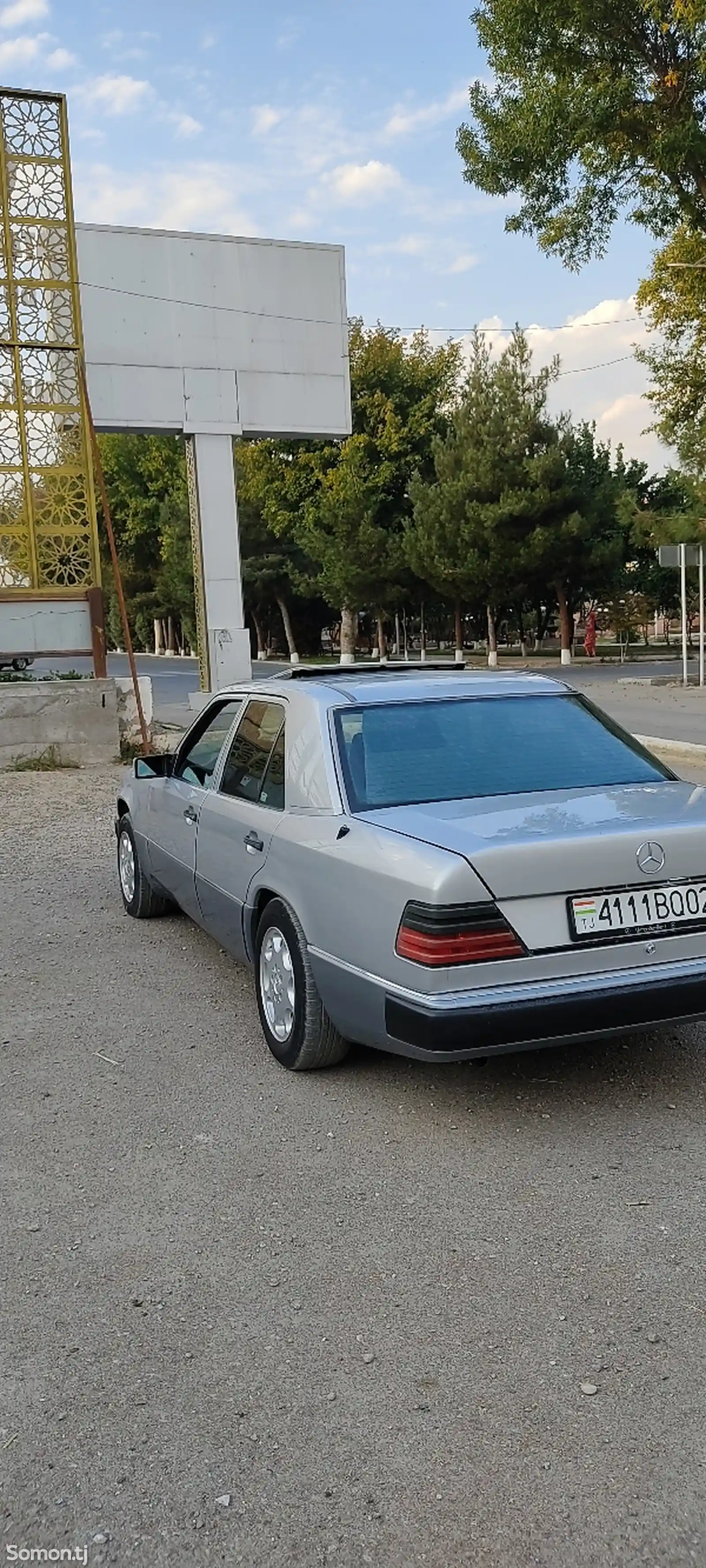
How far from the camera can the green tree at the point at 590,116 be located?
18.8 meters

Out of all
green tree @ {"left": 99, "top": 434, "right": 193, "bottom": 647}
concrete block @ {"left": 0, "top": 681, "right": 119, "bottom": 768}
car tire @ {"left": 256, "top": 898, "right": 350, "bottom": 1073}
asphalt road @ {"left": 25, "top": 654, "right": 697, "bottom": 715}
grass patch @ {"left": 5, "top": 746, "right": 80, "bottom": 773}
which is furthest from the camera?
green tree @ {"left": 99, "top": 434, "right": 193, "bottom": 647}

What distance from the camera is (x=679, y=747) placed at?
1439 cm

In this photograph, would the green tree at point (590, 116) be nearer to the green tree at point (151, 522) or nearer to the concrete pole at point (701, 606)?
the concrete pole at point (701, 606)

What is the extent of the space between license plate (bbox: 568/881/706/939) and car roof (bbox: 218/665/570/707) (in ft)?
4.32

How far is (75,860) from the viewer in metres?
9.29

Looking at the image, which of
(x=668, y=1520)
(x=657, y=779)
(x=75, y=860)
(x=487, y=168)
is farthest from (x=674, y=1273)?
(x=487, y=168)

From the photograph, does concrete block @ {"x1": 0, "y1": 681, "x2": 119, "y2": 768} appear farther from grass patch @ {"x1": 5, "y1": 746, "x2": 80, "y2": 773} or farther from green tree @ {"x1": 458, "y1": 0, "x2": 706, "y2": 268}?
green tree @ {"x1": 458, "y1": 0, "x2": 706, "y2": 268}

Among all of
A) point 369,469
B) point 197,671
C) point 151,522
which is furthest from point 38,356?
point 151,522

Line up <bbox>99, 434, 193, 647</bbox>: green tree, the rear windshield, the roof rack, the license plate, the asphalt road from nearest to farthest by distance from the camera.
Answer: the license plate < the rear windshield < the roof rack < the asphalt road < <bbox>99, 434, 193, 647</bbox>: green tree

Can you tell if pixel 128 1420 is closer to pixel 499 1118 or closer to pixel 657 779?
pixel 499 1118

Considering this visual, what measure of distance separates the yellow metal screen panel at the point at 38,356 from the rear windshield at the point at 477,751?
1043 cm

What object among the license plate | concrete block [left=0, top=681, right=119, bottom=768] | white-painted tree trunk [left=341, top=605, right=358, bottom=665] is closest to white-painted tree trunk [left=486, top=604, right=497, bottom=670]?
white-painted tree trunk [left=341, top=605, right=358, bottom=665]

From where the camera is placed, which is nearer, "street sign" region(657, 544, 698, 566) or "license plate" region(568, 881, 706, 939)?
"license plate" region(568, 881, 706, 939)

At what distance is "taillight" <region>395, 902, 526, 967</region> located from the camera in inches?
146
